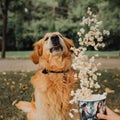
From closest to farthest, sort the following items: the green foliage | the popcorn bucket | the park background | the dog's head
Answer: the popcorn bucket < the dog's head < the park background < the green foliage

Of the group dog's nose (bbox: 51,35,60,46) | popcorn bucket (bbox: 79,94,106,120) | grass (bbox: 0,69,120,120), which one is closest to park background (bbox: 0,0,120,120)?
grass (bbox: 0,69,120,120)

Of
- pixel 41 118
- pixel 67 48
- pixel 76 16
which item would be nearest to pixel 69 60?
pixel 67 48

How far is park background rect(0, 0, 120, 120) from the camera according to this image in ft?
23.4

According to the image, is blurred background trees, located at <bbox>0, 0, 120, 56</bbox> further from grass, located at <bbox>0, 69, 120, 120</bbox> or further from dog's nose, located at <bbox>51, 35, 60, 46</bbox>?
dog's nose, located at <bbox>51, 35, 60, 46</bbox>

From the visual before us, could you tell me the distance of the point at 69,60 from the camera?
4117 mm

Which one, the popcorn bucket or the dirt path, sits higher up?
the popcorn bucket

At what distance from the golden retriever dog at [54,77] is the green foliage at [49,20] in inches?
608

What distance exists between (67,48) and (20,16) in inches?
932

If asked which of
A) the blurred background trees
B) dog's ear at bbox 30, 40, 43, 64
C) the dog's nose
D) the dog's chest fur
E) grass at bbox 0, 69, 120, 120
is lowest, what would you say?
grass at bbox 0, 69, 120, 120

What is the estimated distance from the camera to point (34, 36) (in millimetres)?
26500

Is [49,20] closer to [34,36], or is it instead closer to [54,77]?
[34,36]

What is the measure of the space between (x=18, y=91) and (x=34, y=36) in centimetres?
1951

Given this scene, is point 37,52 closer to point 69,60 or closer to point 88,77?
point 69,60

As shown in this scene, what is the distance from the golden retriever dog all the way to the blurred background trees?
50.1 ft
